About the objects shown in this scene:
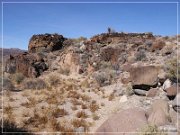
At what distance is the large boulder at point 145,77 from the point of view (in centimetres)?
1143

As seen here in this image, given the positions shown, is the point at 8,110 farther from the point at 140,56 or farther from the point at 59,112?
the point at 140,56

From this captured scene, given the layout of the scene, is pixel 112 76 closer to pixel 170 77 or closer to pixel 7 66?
pixel 170 77

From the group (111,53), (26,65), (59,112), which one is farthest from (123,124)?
(26,65)

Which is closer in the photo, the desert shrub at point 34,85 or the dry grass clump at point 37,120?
the dry grass clump at point 37,120

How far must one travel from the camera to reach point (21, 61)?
21969 millimetres

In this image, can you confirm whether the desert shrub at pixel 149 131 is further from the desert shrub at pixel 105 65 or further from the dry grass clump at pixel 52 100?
the desert shrub at pixel 105 65

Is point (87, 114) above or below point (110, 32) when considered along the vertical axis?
below

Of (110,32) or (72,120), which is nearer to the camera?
(72,120)

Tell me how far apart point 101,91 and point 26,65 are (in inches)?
347

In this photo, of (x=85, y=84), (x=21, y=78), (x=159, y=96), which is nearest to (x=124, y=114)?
(x=159, y=96)

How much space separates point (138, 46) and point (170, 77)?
12590mm

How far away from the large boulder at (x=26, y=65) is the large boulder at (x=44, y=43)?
5.13 meters

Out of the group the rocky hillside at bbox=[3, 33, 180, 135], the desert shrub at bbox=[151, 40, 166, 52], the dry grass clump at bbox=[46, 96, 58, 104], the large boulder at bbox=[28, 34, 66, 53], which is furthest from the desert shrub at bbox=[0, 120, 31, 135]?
the large boulder at bbox=[28, 34, 66, 53]

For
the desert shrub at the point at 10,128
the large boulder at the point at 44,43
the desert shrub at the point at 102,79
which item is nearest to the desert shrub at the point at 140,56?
the desert shrub at the point at 102,79
